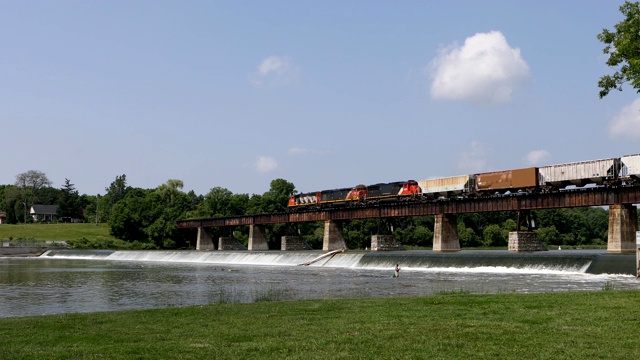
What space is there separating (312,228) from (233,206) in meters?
21.3

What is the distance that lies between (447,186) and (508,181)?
9382 millimetres

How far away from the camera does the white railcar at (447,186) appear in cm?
7400

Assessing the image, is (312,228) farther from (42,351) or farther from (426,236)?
(42,351)

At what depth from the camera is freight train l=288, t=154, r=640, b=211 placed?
5859 centimetres

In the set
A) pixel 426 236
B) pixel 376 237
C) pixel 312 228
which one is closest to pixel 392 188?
pixel 376 237

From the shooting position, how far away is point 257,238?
379ft

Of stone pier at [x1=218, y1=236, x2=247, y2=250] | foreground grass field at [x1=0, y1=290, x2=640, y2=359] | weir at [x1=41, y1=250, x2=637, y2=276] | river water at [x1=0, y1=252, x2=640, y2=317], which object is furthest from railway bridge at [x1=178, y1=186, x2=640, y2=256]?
foreground grass field at [x1=0, y1=290, x2=640, y2=359]

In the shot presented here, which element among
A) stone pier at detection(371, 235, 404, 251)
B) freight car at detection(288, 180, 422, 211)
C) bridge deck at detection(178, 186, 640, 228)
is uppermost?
freight car at detection(288, 180, 422, 211)

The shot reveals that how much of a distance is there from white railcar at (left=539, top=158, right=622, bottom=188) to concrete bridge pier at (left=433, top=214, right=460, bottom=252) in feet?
46.7

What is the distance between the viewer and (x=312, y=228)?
5782 inches

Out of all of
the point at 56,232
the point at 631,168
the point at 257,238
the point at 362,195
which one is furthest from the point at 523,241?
the point at 56,232

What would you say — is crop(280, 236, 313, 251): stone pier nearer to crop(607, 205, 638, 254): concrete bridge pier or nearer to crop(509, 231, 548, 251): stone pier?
crop(509, 231, 548, 251): stone pier

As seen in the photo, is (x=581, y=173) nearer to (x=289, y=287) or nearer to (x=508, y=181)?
(x=508, y=181)

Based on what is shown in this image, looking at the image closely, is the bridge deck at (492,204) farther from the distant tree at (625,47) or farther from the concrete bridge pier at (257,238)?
the distant tree at (625,47)
